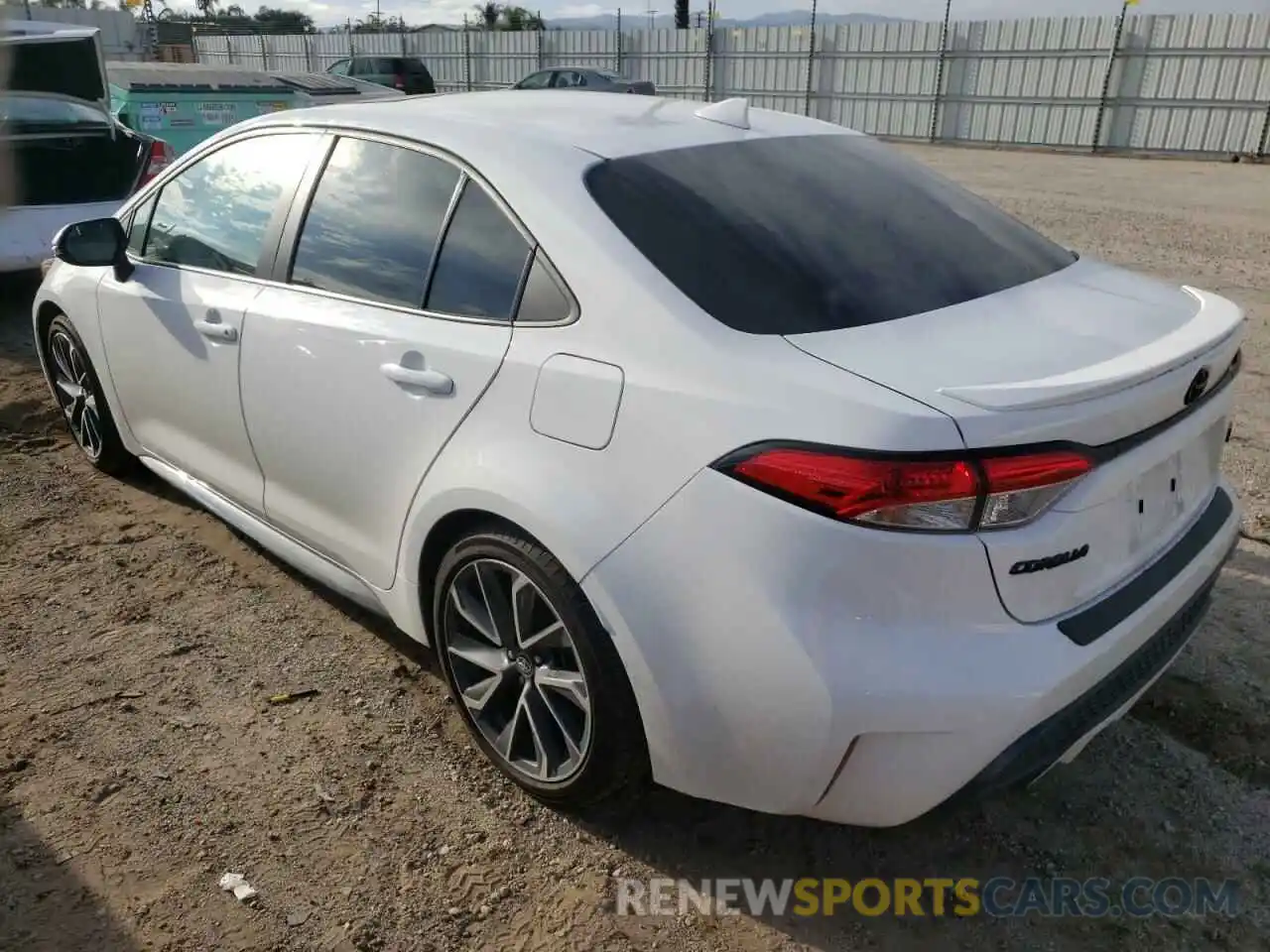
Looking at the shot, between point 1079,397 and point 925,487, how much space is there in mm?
357

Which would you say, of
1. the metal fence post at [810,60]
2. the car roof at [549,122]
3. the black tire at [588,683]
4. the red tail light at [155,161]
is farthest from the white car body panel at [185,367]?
the metal fence post at [810,60]

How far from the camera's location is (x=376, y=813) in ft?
8.33

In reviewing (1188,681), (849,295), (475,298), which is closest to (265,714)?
(475,298)

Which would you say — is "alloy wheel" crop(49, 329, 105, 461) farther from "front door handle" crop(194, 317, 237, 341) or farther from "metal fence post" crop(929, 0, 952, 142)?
"metal fence post" crop(929, 0, 952, 142)

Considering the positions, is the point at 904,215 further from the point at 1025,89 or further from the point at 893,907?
the point at 1025,89

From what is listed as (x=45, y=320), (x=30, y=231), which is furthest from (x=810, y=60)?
(x=45, y=320)

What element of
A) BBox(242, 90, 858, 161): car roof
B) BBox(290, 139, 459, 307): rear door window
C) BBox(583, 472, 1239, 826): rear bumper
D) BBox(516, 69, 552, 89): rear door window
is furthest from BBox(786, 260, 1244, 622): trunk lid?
BBox(516, 69, 552, 89): rear door window

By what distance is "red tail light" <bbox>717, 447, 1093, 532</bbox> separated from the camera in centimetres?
181

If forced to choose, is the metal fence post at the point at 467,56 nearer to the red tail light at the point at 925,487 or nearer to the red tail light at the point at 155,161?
the red tail light at the point at 155,161

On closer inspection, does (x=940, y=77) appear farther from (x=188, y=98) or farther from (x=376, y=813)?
(x=376, y=813)

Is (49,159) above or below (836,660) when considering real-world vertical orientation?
above

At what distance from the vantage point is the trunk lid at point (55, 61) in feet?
26.2

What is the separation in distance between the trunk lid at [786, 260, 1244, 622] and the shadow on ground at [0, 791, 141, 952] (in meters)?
1.96

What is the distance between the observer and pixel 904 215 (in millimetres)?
2623
